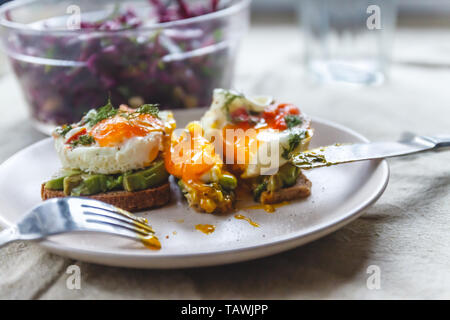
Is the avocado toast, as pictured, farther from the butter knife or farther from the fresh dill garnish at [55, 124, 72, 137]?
the butter knife

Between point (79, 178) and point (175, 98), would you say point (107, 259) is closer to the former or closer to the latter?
point (79, 178)

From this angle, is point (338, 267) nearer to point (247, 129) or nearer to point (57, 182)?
point (247, 129)

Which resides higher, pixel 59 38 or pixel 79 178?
pixel 59 38

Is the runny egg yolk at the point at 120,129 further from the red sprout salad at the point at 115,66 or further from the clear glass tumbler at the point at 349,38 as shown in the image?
the clear glass tumbler at the point at 349,38

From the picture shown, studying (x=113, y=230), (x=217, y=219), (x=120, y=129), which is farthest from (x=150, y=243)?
(x=120, y=129)

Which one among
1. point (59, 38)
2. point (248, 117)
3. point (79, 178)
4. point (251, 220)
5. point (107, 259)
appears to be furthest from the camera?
point (59, 38)

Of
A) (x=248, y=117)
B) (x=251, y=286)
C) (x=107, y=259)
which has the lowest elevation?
(x=251, y=286)

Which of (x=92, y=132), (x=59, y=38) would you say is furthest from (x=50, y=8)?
(x=92, y=132)

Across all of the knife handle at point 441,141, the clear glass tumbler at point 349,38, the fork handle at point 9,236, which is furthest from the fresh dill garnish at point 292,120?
the clear glass tumbler at point 349,38
